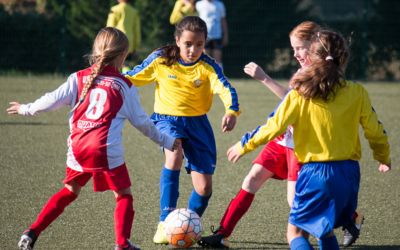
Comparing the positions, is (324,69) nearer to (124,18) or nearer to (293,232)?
(293,232)

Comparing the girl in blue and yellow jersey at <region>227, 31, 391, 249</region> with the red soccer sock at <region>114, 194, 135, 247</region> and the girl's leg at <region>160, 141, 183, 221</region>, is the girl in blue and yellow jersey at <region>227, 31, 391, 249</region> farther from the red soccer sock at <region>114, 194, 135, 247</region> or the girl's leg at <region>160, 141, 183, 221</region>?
the girl's leg at <region>160, 141, 183, 221</region>

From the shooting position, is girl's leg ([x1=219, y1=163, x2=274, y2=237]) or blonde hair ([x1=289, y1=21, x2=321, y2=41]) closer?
blonde hair ([x1=289, y1=21, x2=321, y2=41])

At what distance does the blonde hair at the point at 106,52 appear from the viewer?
447 centimetres

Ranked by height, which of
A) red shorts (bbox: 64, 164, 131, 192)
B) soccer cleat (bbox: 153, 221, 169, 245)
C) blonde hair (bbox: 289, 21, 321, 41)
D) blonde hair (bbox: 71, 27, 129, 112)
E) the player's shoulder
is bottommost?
soccer cleat (bbox: 153, 221, 169, 245)

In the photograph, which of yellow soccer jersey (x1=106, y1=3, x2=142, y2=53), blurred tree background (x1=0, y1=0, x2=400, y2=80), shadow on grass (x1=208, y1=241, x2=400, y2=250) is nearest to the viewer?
shadow on grass (x1=208, y1=241, x2=400, y2=250)

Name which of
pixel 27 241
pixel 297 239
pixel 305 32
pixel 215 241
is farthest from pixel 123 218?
pixel 305 32

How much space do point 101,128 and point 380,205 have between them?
282cm

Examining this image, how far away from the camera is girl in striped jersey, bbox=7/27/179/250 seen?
4.44m

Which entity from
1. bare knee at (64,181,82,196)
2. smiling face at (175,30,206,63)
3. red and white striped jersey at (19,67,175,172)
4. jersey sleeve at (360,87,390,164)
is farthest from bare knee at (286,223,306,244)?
smiling face at (175,30,206,63)

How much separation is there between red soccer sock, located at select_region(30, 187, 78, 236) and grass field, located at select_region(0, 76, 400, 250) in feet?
1.27

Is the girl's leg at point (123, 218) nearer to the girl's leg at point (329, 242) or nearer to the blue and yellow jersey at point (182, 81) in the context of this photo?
the blue and yellow jersey at point (182, 81)

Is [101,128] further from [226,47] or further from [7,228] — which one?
[226,47]

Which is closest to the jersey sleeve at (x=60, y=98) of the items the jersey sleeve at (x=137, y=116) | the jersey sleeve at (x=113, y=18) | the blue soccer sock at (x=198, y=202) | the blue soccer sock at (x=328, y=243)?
the jersey sleeve at (x=137, y=116)

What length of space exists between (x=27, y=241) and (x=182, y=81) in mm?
1566
